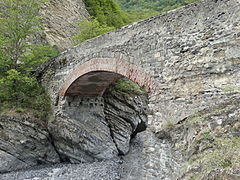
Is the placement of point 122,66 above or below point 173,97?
above

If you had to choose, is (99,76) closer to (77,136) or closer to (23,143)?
(77,136)

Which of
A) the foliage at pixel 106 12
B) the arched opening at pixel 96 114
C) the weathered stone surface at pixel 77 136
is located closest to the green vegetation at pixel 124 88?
the arched opening at pixel 96 114

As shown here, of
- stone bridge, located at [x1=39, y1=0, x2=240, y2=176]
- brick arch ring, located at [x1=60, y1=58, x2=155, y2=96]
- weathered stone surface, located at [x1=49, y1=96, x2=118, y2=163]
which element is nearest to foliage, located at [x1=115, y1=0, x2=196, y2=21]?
brick arch ring, located at [x1=60, y1=58, x2=155, y2=96]

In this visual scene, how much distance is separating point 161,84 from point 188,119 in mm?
1068

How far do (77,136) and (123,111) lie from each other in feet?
8.51

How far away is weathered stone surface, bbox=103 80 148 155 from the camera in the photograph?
9.38 metres

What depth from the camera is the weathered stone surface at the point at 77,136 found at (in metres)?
8.03

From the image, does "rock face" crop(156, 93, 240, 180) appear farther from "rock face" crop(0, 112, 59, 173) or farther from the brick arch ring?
"rock face" crop(0, 112, 59, 173)

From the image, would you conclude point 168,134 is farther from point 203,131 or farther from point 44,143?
point 44,143

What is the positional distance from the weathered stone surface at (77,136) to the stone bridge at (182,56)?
335cm

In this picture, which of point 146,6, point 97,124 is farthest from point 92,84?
point 146,6

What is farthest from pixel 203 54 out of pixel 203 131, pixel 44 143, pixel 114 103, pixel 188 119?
pixel 44 143

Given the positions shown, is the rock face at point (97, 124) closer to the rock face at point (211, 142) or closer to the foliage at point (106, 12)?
the rock face at point (211, 142)

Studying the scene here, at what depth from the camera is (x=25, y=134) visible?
296 inches
